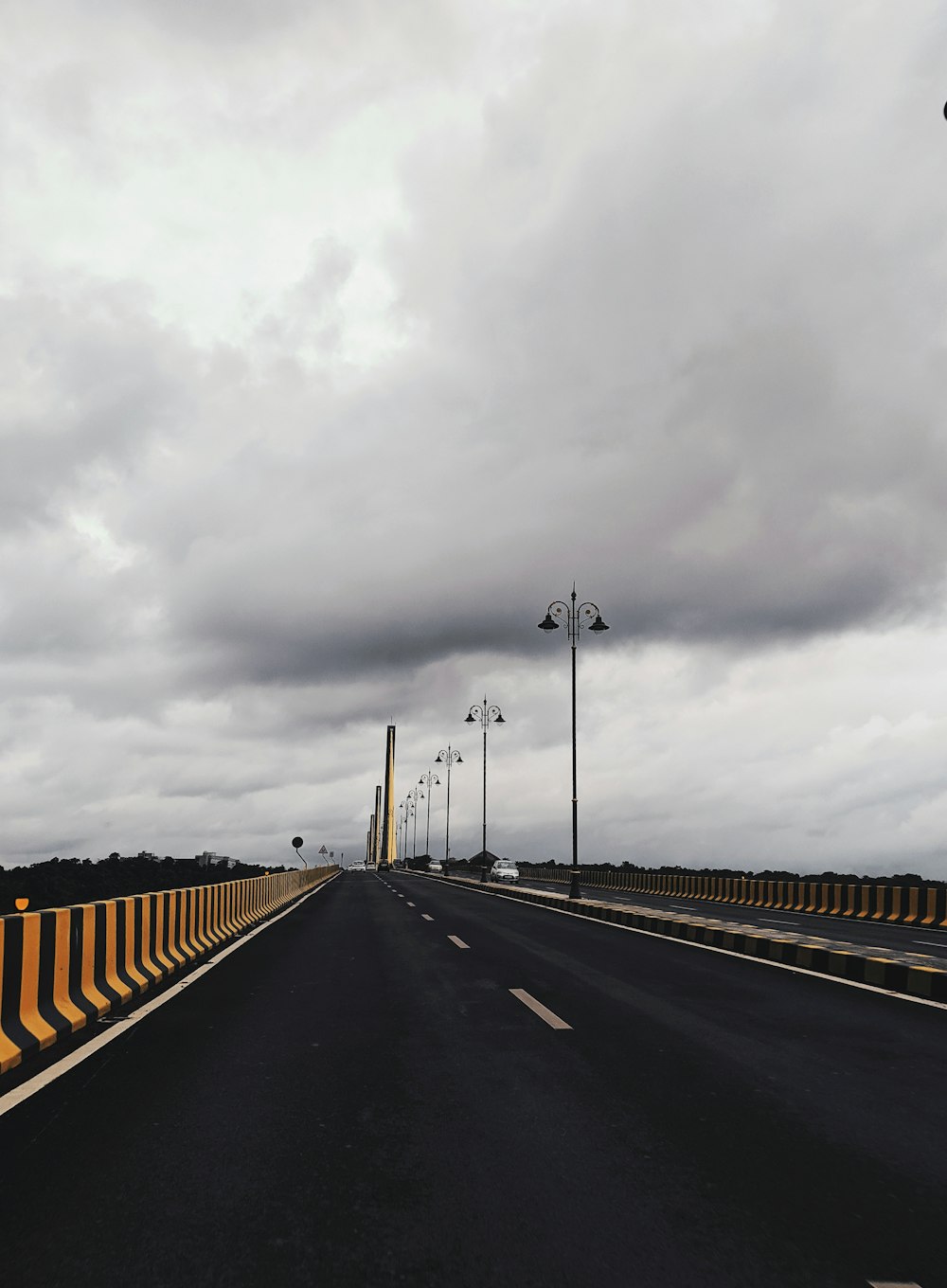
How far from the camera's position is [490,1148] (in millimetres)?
4941

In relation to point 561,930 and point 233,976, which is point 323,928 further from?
point 233,976

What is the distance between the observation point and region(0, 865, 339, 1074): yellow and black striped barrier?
7195 millimetres

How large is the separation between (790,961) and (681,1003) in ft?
15.2

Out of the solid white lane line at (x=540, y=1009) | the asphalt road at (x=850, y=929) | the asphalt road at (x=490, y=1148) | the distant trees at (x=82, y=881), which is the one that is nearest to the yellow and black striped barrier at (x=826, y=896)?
the asphalt road at (x=850, y=929)

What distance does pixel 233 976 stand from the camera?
11.5 metres

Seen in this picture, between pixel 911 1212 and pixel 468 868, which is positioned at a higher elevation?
pixel 911 1212

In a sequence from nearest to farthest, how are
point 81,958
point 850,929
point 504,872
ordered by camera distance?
point 81,958, point 850,929, point 504,872

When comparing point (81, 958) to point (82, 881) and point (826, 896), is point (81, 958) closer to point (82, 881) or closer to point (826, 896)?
point (826, 896)

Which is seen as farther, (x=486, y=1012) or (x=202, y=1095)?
(x=486, y=1012)

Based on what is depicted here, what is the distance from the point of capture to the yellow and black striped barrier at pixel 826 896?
24516 millimetres

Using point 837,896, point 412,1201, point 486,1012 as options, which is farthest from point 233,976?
point 837,896

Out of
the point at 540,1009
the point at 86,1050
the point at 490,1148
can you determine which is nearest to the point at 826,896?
the point at 540,1009

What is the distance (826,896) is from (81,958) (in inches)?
975

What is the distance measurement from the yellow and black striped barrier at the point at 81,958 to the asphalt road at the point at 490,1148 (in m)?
0.63
